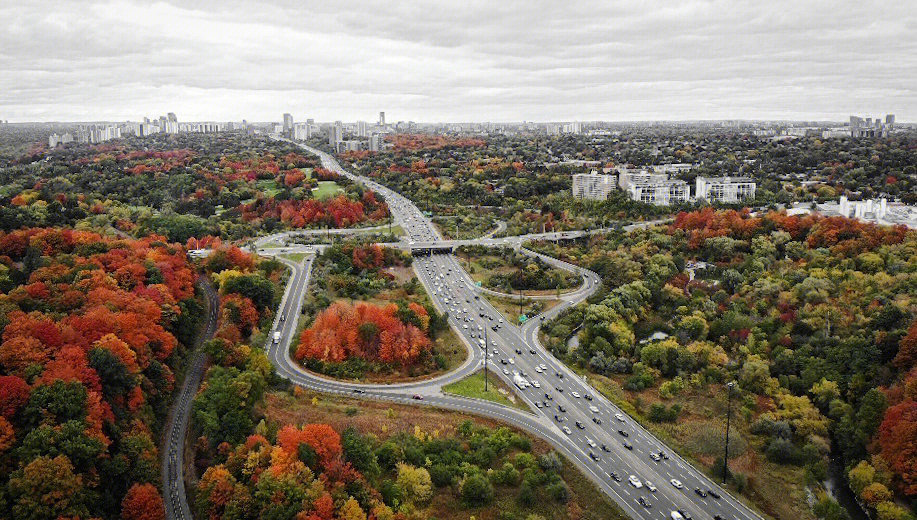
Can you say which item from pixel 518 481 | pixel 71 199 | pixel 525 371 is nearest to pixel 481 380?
pixel 525 371

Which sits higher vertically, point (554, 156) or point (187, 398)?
point (554, 156)

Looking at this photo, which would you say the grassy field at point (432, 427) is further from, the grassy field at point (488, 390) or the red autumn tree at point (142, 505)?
the red autumn tree at point (142, 505)

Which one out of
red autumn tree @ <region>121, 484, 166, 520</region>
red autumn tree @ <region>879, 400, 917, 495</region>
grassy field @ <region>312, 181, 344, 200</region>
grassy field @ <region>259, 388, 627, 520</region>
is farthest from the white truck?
grassy field @ <region>312, 181, 344, 200</region>

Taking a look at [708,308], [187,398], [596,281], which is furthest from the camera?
[596,281]

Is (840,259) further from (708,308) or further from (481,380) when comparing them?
(481,380)

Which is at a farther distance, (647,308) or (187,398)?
(647,308)

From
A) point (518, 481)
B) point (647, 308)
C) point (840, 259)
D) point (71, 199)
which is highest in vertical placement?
point (71, 199)

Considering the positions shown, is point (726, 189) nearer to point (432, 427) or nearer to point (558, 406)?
point (558, 406)

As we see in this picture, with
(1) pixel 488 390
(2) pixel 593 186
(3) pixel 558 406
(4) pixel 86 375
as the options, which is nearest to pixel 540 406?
(3) pixel 558 406

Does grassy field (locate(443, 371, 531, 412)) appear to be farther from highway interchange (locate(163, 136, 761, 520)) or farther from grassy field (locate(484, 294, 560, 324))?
grassy field (locate(484, 294, 560, 324))
